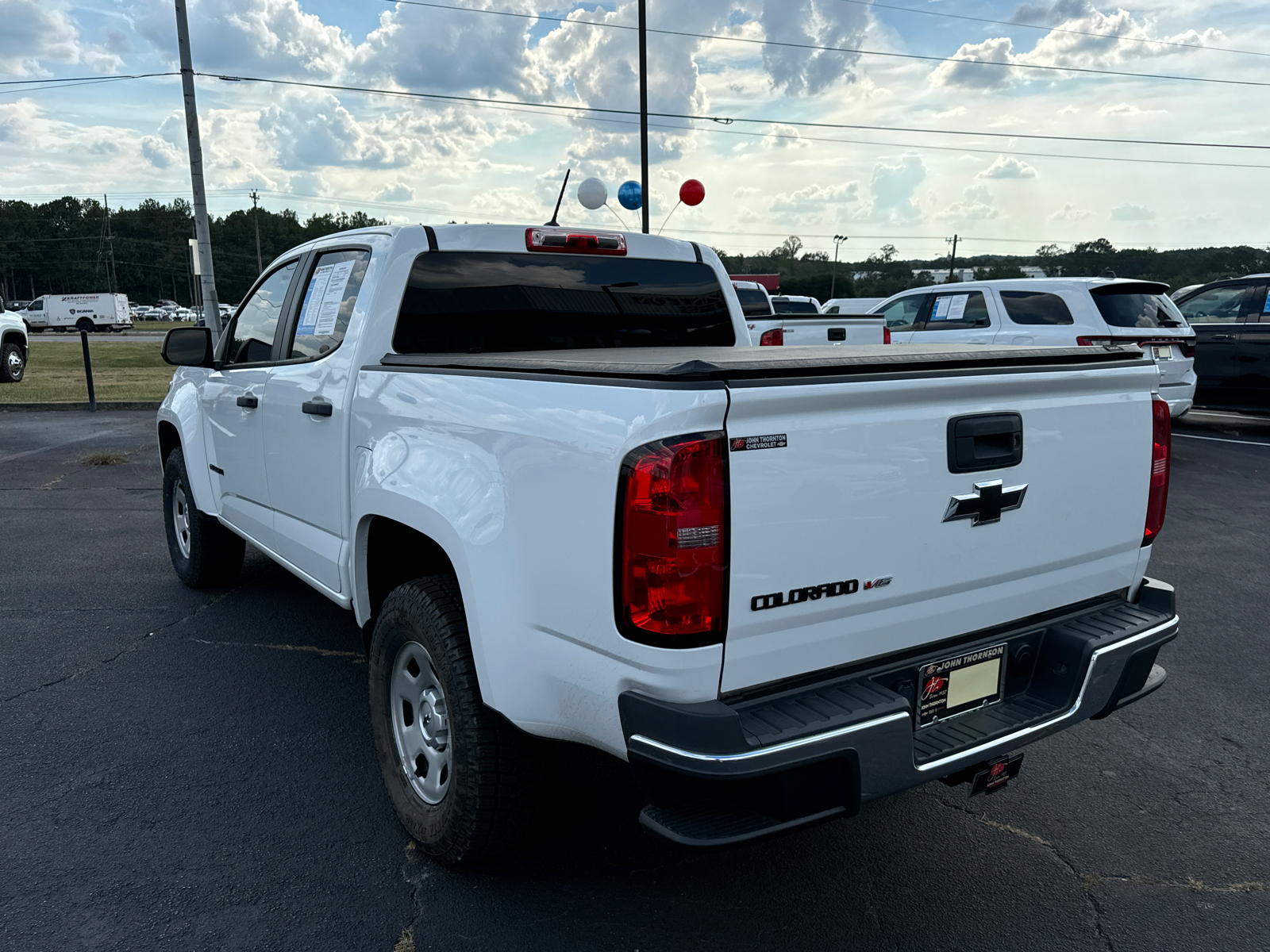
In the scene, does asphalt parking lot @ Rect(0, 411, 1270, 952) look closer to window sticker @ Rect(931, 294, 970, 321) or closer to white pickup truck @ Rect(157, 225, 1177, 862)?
white pickup truck @ Rect(157, 225, 1177, 862)

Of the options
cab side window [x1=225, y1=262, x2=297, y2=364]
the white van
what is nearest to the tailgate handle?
cab side window [x1=225, y1=262, x2=297, y2=364]

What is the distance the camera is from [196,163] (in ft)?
54.4

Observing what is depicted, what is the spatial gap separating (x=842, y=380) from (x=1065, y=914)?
1.72m

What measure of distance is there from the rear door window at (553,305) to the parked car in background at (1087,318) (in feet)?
19.4

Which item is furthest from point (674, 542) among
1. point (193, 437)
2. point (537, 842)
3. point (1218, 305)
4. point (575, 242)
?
point (1218, 305)

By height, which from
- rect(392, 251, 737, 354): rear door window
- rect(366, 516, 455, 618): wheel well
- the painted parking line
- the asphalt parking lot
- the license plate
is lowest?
the painted parking line

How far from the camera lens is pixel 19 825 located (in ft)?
9.79

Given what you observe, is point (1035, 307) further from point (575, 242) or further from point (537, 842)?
point (537, 842)

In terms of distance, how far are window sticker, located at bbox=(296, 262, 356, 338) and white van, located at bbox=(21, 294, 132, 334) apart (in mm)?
63067

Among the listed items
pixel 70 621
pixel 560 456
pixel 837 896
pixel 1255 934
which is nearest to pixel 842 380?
pixel 560 456

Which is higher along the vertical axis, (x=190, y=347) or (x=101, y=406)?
(x=190, y=347)

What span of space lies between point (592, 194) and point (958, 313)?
4.95 m

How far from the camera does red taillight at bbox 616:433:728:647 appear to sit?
1.94 meters

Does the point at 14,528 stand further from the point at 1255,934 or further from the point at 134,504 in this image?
the point at 1255,934
